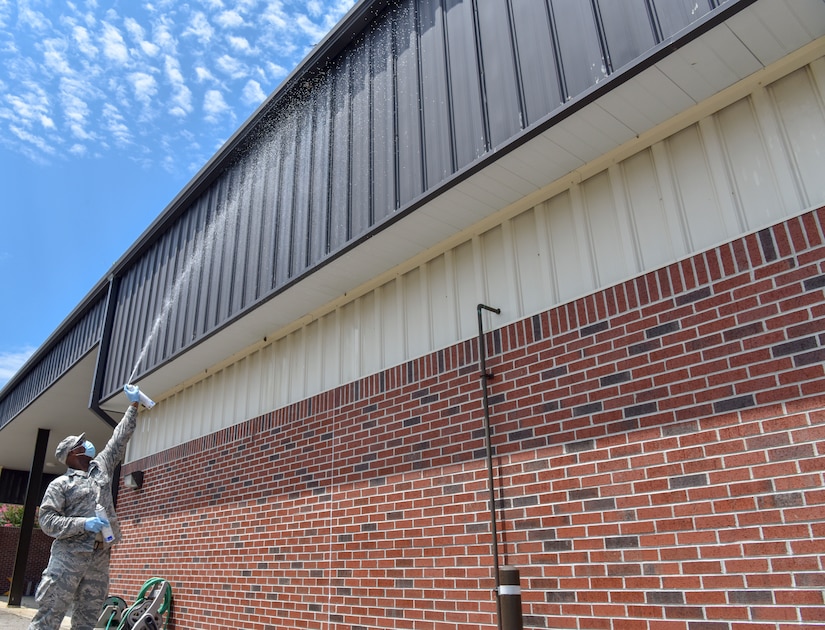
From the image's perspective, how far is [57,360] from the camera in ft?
41.1

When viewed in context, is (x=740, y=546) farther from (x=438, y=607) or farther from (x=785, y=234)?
(x=438, y=607)

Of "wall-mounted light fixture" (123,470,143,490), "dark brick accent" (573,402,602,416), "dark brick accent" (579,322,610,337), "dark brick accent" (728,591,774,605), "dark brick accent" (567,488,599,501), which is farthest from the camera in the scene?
"wall-mounted light fixture" (123,470,143,490)

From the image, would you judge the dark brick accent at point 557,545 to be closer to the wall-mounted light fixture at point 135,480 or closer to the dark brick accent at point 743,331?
the dark brick accent at point 743,331

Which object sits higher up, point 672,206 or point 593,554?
point 672,206

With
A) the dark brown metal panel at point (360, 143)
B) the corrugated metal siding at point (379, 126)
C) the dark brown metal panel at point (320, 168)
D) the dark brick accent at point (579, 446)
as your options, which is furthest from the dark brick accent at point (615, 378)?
the dark brown metal panel at point (320, 168)

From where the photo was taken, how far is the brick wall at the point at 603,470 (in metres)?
2.93

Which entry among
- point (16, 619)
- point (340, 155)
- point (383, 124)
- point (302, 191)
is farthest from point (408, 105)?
point (16, 619)

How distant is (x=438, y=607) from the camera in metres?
4.23

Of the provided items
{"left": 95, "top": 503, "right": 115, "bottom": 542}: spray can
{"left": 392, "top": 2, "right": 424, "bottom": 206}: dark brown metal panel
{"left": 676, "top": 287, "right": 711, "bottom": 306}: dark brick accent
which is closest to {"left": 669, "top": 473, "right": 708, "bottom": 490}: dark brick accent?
{"left": 676, "top": 287, "right": 711, "bottom": 306}: dark brick accent

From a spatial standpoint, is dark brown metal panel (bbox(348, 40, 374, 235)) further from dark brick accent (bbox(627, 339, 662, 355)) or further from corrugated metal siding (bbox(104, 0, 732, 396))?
dark brick accent (bbox(627, 339, 662, 355))

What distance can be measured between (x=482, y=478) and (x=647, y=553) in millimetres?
1228

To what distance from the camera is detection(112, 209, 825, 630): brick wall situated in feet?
9.60

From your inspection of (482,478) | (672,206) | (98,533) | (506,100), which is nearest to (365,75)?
(506,100)

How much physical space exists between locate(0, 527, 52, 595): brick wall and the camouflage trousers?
72.2 ft
